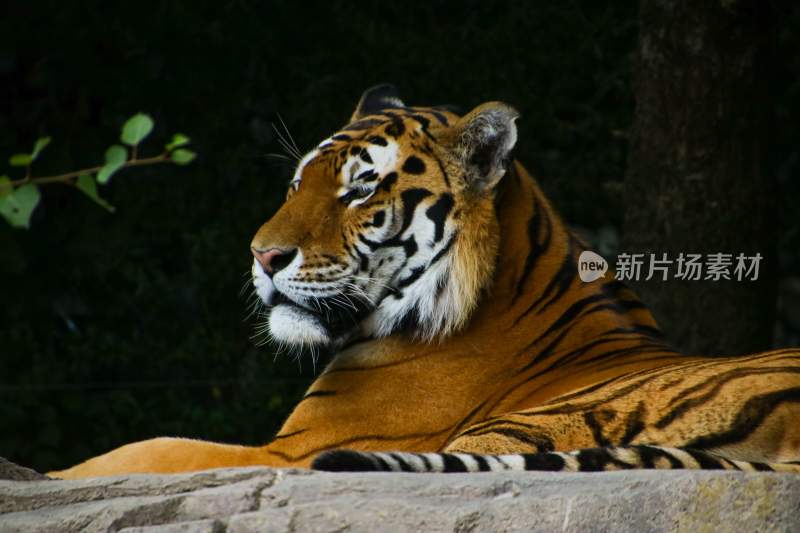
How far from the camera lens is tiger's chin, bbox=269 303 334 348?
3.58 m

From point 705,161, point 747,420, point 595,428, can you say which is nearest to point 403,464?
point 595,428

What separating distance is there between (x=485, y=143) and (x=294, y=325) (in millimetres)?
721

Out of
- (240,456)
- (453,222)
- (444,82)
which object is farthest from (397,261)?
(444,82)

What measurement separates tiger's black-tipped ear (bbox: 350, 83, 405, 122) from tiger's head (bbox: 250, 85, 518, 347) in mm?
458

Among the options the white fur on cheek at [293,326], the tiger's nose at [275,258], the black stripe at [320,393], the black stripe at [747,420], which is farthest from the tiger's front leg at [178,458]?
the black stripe at [747,420]

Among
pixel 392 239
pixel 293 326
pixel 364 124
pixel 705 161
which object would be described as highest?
pixel 705 161

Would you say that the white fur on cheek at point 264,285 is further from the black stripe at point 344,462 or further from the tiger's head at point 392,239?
the black stripe at point 344,462

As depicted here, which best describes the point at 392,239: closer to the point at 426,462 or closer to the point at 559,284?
the point at 559,284

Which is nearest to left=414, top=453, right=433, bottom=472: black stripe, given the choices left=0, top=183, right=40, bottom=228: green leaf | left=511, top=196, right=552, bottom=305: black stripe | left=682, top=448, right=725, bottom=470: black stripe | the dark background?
left=682, top=448, right=725, bottom=470: black stripe

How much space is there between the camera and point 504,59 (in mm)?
6645

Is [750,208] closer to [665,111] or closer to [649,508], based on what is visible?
[665,111]

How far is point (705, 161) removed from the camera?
5121 millimetres

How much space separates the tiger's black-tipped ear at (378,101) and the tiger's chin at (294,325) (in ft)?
2.58

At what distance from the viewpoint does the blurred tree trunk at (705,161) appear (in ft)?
16.7
